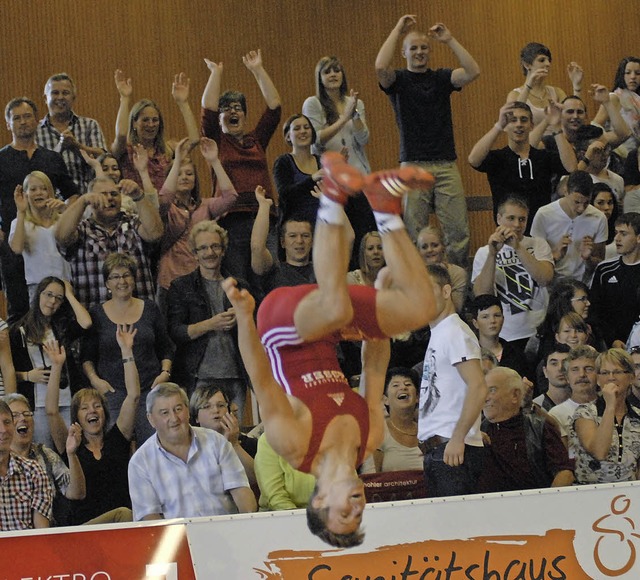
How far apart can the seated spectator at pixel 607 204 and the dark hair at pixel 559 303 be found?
87 cm

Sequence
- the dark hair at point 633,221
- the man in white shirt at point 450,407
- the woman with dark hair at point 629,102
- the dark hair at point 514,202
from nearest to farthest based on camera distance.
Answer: the man in white shirt at point 450,407, the dark hair at point 514,202, the dark hair at point 633,221, the woman with dark hair at point 629,102

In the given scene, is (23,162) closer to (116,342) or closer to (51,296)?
(51,296)

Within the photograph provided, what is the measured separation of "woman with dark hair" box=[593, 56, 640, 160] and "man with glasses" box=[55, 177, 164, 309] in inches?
164

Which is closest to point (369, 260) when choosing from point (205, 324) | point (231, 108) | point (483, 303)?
point (483, 303)

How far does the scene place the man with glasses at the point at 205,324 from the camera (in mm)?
6707

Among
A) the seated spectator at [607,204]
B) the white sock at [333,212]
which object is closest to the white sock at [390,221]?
the white sock at [333,212]

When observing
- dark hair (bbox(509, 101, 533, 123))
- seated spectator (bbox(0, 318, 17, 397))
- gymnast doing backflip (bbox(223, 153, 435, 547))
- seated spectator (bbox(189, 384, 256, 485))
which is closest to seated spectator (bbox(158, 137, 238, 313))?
seated spectator (bbox(0, 318, 17, 397))

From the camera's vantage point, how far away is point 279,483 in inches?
224

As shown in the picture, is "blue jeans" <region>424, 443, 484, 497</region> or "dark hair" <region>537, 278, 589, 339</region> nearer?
"blue jeans" <region>424, 443, 484, 497</region>

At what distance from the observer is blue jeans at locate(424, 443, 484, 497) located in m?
5.65

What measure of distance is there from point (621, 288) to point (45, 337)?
3737 mm

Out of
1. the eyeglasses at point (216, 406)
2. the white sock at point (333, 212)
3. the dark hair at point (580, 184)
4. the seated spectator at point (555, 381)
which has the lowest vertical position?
the seated spectator at point (555, 381)

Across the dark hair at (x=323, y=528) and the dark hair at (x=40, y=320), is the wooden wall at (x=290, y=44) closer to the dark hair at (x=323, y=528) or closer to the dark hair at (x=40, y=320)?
the dark hair at (x=40, y=320)

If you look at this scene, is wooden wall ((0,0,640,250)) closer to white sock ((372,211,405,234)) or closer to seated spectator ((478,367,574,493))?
seated spectator ((478,367,574,493))
